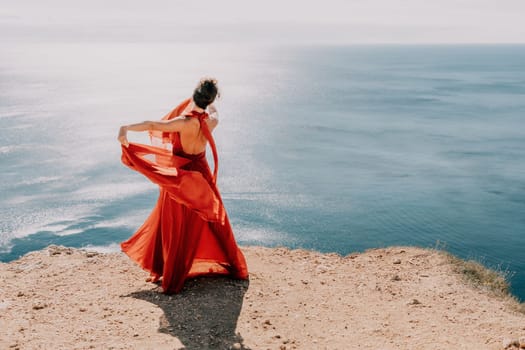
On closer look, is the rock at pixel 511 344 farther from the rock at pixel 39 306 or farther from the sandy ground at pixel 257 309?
the rock at pixel 39 306

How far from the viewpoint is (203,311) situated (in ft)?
19.9

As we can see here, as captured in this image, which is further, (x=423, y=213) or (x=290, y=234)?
(x=423, y=213)

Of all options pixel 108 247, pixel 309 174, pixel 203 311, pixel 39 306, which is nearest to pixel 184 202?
pixel 203 311

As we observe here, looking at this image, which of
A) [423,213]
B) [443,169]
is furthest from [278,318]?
[443,169]

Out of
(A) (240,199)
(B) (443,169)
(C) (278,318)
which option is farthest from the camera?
(B) (443,169)

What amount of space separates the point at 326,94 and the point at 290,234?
62.7 meters

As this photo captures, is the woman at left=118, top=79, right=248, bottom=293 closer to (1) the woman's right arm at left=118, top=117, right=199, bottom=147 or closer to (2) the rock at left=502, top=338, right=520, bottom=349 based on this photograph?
(1) the woman's right arm at left=118, top=117, right=199, bottom=147

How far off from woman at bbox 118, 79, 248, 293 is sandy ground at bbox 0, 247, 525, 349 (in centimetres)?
35

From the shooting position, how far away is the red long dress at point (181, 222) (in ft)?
20.4

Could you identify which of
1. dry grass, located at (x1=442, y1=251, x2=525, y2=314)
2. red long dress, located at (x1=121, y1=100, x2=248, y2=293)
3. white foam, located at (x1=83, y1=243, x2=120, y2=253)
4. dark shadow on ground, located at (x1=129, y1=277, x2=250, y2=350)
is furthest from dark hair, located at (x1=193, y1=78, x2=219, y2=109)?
white foam, located at (x1=83, y1=243, x2=120, y2=253)

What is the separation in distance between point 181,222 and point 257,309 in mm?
1565

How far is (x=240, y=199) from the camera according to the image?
1294 inches

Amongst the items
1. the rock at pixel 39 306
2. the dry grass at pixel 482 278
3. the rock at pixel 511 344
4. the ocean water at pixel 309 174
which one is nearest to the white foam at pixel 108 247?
the ocean water at pixel 309 174

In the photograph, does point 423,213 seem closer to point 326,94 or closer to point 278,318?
point 278,318
